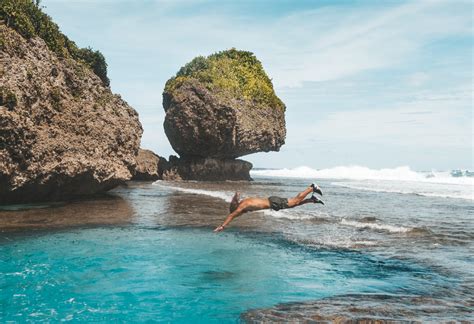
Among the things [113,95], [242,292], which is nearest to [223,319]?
[242,292]

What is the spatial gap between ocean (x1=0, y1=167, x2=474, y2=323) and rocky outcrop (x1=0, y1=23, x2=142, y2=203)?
181 cm

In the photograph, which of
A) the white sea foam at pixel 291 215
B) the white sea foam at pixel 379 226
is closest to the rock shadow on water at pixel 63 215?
the white sea foam at pixel 291 215

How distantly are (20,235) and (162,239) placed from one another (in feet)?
13.3

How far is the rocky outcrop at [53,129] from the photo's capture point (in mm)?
15906

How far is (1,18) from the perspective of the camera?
17781mm

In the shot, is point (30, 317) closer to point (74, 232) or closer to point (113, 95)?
point (74, 232)

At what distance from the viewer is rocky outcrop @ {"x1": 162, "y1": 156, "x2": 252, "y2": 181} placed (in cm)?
4809

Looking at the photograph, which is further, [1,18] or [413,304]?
[1,18]

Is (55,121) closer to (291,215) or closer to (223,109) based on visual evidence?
(291,215)

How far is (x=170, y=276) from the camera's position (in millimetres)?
8344

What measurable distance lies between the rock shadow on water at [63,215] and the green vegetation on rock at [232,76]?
29.7 m

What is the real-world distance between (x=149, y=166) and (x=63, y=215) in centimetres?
2865

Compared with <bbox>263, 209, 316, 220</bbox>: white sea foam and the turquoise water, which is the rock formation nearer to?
<bbox>263, 209, 316, 220</bbox>: white sea foam

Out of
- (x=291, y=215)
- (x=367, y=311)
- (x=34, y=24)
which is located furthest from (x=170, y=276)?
(x=34, y=24)
